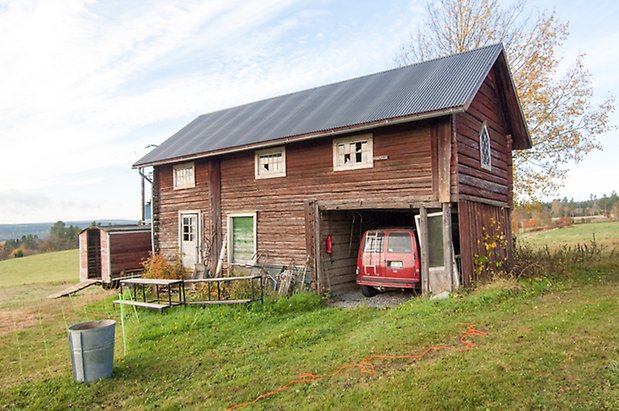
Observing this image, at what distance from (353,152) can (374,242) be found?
2790 mm

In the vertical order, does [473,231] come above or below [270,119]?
below

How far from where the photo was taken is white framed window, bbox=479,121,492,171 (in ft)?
44.8

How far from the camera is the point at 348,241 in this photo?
47.6 feet

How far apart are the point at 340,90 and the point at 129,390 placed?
12.8 metres

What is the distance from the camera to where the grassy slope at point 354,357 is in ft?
17.5

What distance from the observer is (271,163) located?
15148 millimetres

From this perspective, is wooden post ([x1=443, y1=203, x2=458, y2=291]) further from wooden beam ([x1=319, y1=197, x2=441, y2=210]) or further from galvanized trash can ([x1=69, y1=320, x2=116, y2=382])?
galvanized trash can ([x1=69, y1=320, x2=116, y2=382])

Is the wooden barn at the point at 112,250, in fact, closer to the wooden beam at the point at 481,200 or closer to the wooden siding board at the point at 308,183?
the wooden siding board at the point at 308,183

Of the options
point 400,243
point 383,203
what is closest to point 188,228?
point 383,203

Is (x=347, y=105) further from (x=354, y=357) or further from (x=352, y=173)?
(x=354, y=357)

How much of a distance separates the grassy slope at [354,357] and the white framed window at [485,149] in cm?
422

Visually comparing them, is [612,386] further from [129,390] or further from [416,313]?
[129,390]

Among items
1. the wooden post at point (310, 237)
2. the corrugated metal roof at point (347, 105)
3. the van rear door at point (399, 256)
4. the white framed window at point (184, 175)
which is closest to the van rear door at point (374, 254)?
the van rear door at point (399, 256)

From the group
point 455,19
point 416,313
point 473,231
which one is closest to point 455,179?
point 473,231
